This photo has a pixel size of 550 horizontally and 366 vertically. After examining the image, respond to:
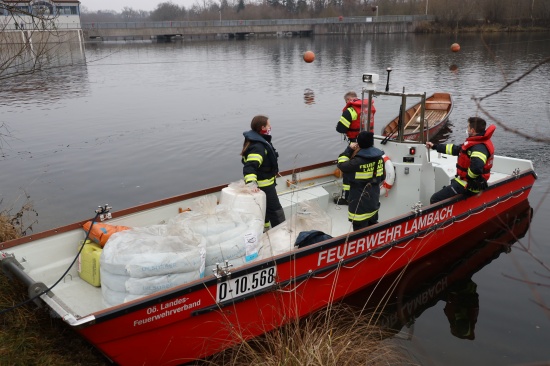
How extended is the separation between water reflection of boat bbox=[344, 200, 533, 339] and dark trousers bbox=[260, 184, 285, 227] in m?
1.43

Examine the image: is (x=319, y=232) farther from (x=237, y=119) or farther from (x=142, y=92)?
(x=142, y=92)

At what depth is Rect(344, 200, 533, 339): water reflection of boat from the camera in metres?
6.75

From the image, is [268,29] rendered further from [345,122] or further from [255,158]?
[255,158]

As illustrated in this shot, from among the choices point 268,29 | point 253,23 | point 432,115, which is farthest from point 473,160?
point 253,23

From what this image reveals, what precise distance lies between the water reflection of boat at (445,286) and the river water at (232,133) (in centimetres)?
17

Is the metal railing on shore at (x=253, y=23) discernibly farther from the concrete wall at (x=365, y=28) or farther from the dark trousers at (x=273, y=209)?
the dark trousers at (x=273, y=209)

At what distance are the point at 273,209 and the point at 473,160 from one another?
2.83 meters

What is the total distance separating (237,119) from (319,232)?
13905mm

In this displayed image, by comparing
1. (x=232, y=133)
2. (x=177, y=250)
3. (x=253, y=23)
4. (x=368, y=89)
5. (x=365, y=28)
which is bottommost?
(x=232, y=133)

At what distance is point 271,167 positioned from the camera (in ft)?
21.2

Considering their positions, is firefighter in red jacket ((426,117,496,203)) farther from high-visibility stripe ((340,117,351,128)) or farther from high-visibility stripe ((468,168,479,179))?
high-visibility stripe ((340,117,351,128))

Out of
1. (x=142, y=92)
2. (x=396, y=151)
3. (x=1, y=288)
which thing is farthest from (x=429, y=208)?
(x=142, y=92)

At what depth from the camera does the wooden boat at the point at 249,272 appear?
4746 mm

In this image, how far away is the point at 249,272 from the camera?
520cm
